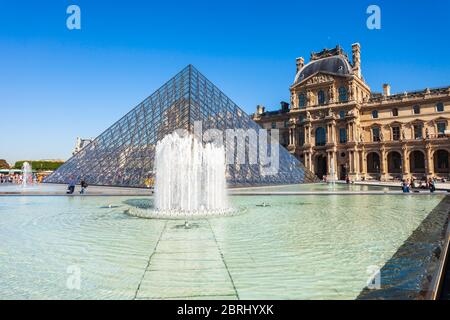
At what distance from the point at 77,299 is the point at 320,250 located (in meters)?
3.13

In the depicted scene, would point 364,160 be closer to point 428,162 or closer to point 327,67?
point 428,162

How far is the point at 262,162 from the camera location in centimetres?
2423

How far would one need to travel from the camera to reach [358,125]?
136 ft

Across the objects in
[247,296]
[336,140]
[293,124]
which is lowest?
[247,296]

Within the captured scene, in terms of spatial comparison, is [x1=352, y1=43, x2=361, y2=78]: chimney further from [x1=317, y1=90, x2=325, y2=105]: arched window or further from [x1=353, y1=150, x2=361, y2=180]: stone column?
[x1=353, y1=150, x2=361, y2=180]: stone column

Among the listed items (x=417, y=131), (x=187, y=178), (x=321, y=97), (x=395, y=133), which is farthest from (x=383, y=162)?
(x=187, y=178)

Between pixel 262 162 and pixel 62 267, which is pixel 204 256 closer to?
pixel 62 267

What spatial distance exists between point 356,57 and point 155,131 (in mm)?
34379

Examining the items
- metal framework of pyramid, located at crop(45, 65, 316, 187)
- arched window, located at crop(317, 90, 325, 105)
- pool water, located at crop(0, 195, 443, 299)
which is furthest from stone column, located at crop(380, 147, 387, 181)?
pool water, located at crop(0, 195, 443, 299)

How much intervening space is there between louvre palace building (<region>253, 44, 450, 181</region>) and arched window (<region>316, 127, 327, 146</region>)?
117mm

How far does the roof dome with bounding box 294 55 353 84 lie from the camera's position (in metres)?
42.1

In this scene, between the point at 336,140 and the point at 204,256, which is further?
Result: the point at 336,140

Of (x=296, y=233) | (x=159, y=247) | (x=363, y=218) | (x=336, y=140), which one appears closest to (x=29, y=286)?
(x=159, y=247)
